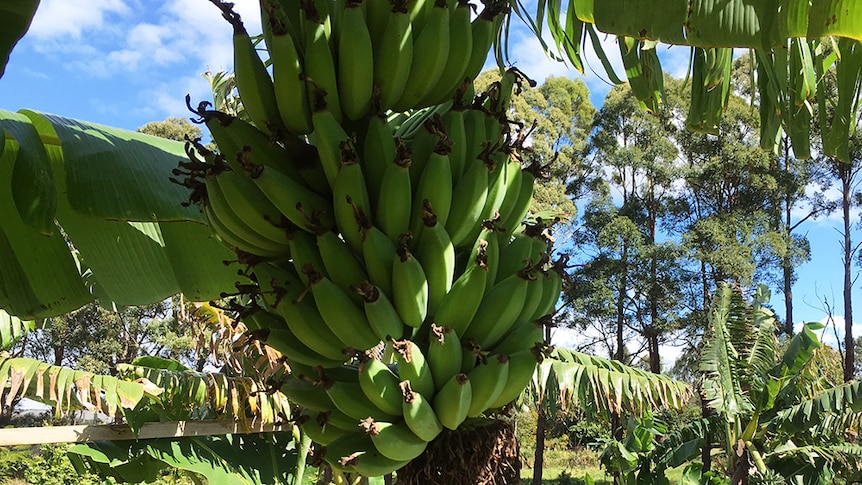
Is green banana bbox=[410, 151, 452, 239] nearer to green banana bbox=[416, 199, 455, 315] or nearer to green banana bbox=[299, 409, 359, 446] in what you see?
green banana bbox=[416, 199, 455, 315]

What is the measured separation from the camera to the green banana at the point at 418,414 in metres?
0.95

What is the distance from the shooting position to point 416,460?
1030 mm

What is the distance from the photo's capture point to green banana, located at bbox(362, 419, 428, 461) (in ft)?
→ 3.10

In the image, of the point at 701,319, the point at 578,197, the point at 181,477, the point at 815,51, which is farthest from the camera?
the point at 578,197

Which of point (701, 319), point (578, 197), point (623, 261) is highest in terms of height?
point (578, 197)

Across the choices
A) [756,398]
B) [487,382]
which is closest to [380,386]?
[487,382]

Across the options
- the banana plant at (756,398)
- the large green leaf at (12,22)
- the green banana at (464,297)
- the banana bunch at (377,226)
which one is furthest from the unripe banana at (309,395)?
the banana plant at (756,398)

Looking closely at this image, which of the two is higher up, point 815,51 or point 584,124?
point 584,124

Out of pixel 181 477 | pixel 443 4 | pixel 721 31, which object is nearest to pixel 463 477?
pixel 443 4

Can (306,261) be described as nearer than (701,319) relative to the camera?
Yes

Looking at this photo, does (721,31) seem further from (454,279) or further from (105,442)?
(105,442)

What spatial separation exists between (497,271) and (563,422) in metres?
15.1

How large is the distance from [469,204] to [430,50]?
28 cm

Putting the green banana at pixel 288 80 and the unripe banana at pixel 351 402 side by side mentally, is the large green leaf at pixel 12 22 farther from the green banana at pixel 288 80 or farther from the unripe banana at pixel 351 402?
the unripe banana at pixel 351 402
